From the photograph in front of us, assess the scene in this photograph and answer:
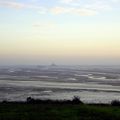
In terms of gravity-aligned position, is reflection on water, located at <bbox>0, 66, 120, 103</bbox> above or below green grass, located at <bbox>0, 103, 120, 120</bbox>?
above

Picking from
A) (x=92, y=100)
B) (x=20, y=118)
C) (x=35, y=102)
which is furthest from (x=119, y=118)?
(x=92, y=100)

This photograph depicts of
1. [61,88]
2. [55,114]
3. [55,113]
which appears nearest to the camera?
[55,114]

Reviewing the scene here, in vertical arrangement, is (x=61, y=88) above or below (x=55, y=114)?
above

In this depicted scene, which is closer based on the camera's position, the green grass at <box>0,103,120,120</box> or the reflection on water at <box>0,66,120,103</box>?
the green grass at <box>0,103,120,120</box>

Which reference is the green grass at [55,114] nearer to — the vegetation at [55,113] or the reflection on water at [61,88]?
the vegetation at [55,113]

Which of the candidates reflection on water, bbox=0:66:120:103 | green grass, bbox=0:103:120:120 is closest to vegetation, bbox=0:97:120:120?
green grass, bbox=0:103:120:120

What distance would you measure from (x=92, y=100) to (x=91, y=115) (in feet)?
57.2

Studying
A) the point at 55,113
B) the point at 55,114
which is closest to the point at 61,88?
the point at 55,113

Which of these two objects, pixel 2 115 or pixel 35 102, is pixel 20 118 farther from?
pixel 35 102

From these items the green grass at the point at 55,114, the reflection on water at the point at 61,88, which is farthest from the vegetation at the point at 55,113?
the reflection on water at the point at 61,88

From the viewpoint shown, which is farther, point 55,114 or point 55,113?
point 55,113

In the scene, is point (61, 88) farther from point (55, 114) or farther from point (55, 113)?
point (55, 114)

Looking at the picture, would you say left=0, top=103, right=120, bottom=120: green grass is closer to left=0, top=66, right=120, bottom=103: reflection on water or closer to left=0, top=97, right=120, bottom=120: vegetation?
left=0, top=97, right=120, bottom=120: vegetation

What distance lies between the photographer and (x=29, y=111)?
25250 millimetres
